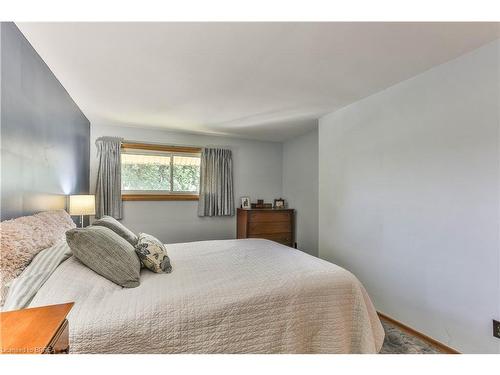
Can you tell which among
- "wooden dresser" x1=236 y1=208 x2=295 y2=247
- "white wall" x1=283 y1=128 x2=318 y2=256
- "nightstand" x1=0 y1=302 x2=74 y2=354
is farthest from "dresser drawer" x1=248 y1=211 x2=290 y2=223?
"nightstand" x1=0 y1=302 x2=74 y2=354

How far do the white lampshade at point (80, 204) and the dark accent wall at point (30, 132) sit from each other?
9cm

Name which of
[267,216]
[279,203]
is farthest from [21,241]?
[279,203]

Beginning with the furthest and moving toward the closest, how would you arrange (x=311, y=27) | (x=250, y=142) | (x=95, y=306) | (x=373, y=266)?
(x=250, y=142)
(x=373, y=266)
(x=311, y=27)
(x=95, y=306)

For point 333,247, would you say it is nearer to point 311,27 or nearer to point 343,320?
point 343,320

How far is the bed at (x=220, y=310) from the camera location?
113 cm

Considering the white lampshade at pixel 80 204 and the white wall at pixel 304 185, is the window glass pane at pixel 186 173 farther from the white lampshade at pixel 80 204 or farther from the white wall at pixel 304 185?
the white wall at pixel 304 185

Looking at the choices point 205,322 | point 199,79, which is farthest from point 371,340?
point 199,79

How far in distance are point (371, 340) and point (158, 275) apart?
1.46 metres

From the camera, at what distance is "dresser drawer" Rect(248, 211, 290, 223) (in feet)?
13.8

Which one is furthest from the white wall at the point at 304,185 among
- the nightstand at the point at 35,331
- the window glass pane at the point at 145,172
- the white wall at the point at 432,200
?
the nightstand at the point at 35,331

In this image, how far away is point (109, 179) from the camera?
147 inches

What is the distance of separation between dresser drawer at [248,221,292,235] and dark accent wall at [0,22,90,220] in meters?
2.62

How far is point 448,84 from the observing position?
1.94 metres
